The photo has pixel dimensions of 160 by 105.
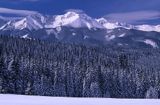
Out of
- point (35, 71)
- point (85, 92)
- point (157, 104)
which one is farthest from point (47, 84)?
point (157, 104)

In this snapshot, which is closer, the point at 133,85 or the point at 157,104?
the point at 157,104

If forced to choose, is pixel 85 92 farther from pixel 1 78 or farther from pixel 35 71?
pixel 1 78

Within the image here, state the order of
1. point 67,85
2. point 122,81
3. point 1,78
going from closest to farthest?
1. point 1,78
2. point 67,85
3. point 122,81

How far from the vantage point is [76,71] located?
512ft

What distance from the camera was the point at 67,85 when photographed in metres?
148

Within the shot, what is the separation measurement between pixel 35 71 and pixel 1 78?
36.0 meters

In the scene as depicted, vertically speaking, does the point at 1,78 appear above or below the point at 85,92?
above

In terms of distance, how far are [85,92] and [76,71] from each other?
48.5 ft

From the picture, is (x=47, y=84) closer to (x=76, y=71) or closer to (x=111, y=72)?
(x=76, y=71)

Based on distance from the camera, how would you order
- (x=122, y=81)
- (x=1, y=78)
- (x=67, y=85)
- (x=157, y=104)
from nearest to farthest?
(x=157, y=104)
(x=1, y=78)
(x=67, y=85)
(x=122, y=81)

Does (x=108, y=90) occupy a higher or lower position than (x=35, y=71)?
lower

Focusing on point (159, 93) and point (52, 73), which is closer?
point (52, 73)

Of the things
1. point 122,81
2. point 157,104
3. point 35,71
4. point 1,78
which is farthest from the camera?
point 122,81

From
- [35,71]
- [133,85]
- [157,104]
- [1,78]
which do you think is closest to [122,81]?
[133,85]
